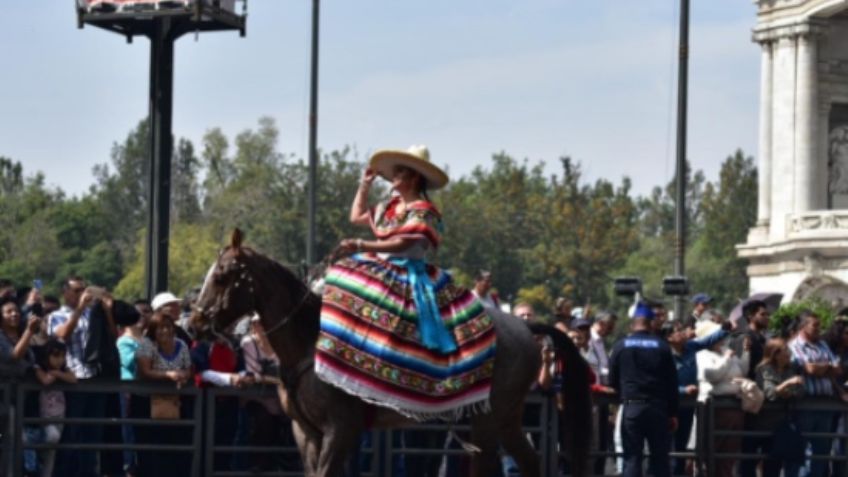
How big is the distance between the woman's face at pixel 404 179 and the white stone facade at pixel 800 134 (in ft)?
171

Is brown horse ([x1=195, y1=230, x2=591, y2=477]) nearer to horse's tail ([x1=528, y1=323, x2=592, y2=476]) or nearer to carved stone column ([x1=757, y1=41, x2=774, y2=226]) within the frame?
A: horse's tail ([x1=528, y1=323, x2=592, y2=476])

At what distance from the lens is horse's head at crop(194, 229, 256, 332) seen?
17359 millimetres

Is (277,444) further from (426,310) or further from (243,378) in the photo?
(426,310)

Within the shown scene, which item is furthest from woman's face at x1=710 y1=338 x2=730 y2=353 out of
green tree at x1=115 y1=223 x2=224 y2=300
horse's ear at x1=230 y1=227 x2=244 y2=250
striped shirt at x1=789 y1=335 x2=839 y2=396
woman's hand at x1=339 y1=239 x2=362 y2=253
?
green tree at x1=115 y1=223 x2=224 y2=300

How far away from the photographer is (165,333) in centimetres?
2166

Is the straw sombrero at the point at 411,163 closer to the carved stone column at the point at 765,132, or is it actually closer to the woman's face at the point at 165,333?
the woman's face at the point at 165,333

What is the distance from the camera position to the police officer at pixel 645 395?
22484 mm

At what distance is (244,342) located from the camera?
22.7 meters

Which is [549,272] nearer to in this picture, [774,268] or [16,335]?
[774,268]

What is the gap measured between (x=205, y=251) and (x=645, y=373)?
302 ft

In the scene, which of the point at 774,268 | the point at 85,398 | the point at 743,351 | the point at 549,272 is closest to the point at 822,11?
the point at 774,268

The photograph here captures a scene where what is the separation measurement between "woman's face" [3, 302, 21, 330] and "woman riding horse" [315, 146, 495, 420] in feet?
15.6

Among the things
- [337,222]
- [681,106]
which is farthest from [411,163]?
[337,222]

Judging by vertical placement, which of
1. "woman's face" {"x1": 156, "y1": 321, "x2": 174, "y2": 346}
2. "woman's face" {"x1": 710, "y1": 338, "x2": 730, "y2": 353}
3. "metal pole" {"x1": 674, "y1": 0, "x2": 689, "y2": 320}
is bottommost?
"woman's face" {"x1": 710, "y1": 338, "x2": 730, "y2": 353}
